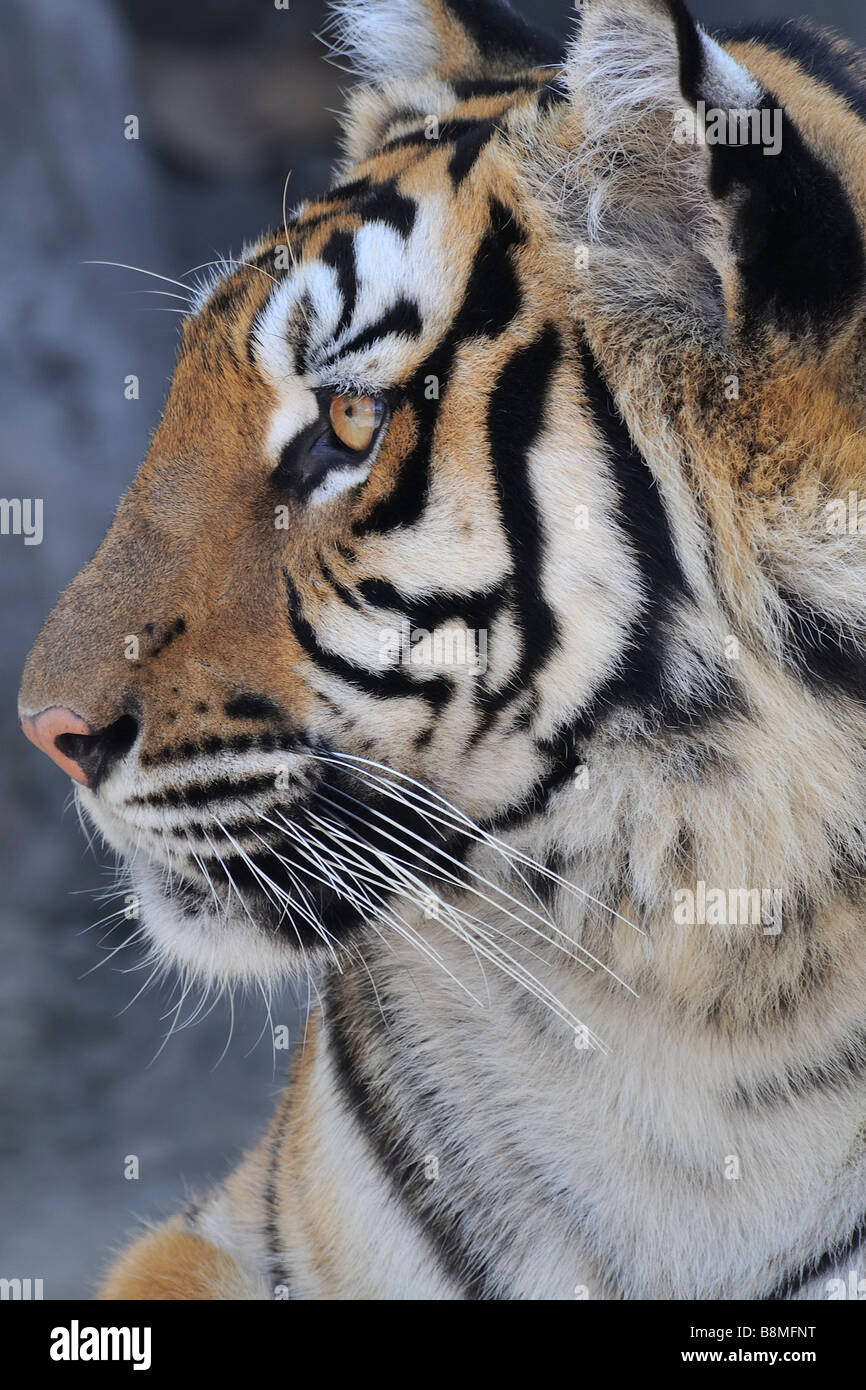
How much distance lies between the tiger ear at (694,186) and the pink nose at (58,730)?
0.43 meters

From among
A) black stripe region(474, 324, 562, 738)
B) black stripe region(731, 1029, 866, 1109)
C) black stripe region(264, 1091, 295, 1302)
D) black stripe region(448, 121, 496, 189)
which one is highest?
black stripe region(448, 121, 496, 189)

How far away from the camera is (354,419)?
32.9 inches

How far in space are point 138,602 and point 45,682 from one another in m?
0.08

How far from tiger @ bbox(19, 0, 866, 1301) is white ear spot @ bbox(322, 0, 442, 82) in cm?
22

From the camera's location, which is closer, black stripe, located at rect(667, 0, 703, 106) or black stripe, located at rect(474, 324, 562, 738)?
black stripe, located at rect(667, 0, 703, 106)

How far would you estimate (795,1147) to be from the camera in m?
0.90

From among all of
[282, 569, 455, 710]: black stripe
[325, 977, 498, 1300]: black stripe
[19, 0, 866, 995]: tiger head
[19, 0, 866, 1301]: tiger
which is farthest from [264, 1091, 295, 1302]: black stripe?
[282, 569, 455, 710]: black stripe

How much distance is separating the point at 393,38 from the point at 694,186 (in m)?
0.52

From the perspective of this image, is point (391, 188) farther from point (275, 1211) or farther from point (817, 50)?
point (275, 1211)

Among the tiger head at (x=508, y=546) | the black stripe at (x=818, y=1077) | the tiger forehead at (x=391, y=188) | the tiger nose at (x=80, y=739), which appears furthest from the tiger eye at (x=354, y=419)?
the black stripe at (x=818, y=1077)

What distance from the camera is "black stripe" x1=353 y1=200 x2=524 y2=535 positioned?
0.81 meters

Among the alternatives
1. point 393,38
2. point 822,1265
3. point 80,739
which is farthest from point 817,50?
point 822,1265

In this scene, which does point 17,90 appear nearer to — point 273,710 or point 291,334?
point 291,334

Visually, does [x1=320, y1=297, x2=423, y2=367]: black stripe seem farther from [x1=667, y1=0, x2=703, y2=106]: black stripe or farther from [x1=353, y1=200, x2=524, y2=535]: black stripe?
[x1=667, y1=0, x2=703, y2=106]: black stripe
